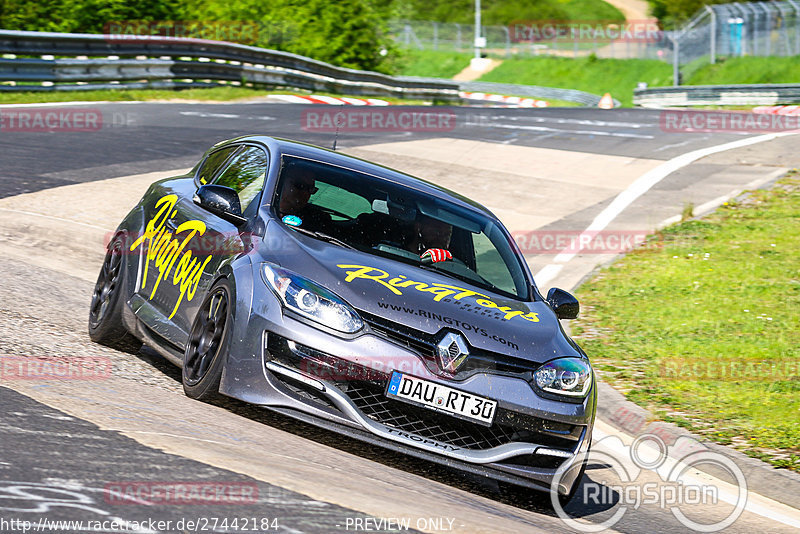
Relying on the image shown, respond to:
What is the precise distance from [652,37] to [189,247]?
210 feet

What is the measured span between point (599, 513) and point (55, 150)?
11680 millimetres

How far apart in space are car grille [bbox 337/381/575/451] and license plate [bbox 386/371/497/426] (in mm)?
32

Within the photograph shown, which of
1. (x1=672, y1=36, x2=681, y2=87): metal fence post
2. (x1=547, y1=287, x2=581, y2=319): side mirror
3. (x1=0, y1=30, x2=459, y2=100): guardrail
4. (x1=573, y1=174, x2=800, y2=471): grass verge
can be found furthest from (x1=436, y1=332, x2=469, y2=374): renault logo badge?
(x1=672, y1=36, x2=681, y2=87): metal fence post

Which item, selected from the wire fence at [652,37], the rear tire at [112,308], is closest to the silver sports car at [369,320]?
the rear tire at [112,308]

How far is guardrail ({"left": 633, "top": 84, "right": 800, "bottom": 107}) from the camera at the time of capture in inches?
1208


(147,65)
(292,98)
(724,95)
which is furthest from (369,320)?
(724,95)

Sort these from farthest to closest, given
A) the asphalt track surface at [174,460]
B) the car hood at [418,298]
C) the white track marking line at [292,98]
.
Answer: the white track marking line at [292,98] → the car hood at [418,298] → the asphalt track surface at [174,460]

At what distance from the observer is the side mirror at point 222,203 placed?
6341 mm

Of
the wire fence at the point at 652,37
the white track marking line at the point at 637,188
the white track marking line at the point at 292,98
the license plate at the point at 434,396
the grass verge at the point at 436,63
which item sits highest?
the license plate at the point at 434,396

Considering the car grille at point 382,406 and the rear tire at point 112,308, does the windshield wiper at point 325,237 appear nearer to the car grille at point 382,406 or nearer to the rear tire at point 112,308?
the car grille at point 382,406

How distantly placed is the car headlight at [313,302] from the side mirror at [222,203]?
33.4 inches

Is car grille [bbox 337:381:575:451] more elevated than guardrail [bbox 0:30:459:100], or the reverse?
car grille [bbox 337:381:575:451]

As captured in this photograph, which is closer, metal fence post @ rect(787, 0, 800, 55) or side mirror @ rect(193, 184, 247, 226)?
side mirror @ rect(193, 184, 247, 226)

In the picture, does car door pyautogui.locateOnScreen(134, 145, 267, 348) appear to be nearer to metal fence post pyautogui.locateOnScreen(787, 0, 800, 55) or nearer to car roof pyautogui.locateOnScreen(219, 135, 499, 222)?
car roof pyautogui.locateOnScreen(219, 135, 499, 222)
